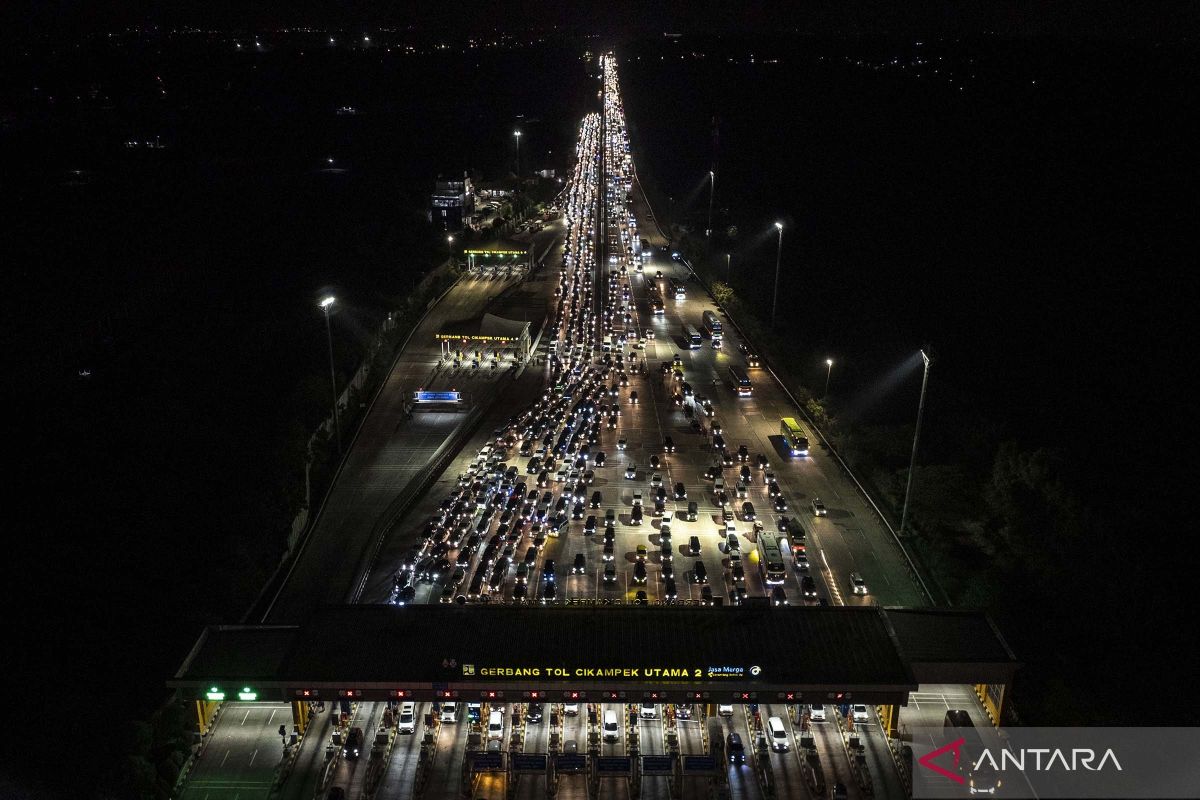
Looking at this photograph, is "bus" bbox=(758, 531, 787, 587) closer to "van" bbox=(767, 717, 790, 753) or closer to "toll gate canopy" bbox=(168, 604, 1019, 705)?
"toll gate canopy" bbox=(168, 604, 1019, 705)

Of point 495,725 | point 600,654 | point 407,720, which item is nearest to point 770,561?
point 600,654

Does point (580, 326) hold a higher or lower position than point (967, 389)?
higher

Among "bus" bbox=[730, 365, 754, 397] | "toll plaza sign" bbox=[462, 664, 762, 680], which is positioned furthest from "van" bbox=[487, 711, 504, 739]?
"bus" bbox=[730, 365, 754, 397]

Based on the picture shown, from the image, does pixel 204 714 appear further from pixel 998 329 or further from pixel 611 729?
pixel 998 329

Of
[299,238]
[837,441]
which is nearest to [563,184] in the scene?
[299,238]

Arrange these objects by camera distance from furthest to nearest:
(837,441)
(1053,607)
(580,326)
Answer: (580,326), (837,441), (1053,607)

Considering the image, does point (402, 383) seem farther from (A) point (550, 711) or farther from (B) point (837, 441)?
(A) point (550, 711)
